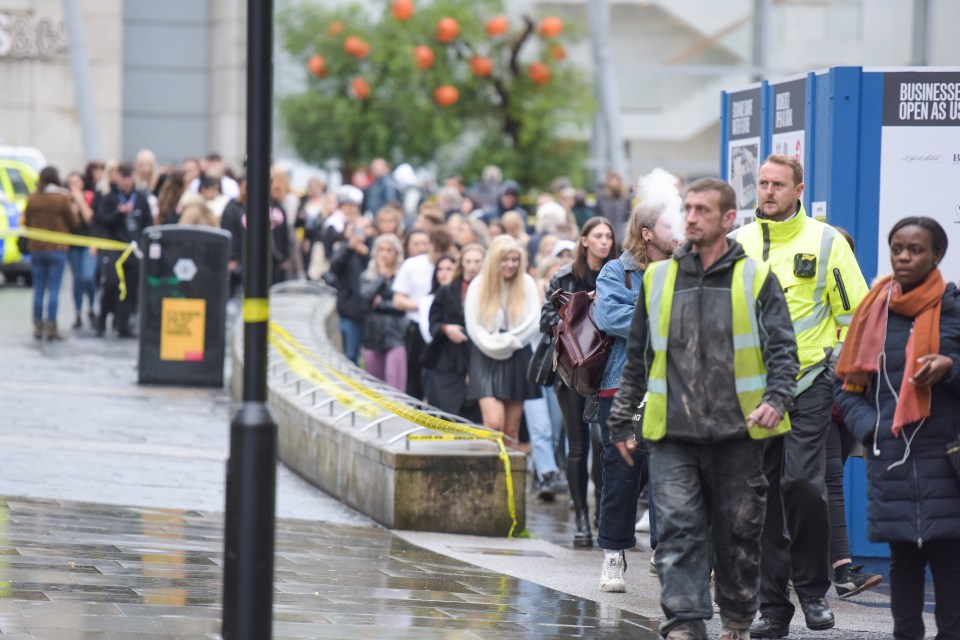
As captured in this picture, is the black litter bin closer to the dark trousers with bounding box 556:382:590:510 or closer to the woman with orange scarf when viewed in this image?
the dark trousers with bounding box 556:382:590:510

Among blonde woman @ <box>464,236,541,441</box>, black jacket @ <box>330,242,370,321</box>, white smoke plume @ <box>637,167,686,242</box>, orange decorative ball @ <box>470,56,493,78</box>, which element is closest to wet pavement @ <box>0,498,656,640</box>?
white smoke plume @ <box>637,167,686,242</box>

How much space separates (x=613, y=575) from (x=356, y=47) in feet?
76.2

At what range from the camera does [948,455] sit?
610 cm

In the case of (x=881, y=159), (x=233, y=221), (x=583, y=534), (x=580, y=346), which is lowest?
(x=583, y=534)

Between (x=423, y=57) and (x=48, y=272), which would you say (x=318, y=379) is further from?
(x=423, y=57)

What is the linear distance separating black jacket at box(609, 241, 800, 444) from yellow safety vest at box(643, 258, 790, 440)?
0.9 inches

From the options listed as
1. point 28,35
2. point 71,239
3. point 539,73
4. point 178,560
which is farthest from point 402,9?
point 178,560

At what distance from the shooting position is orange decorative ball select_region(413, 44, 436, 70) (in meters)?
30.0

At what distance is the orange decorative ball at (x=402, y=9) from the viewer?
29.9 m

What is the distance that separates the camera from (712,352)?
6141mm

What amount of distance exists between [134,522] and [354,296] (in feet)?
20.4

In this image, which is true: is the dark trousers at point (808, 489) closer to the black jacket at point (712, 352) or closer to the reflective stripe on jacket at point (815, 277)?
the reflective stripe on jacket at point (815, 277)

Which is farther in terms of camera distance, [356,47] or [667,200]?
[356,47]

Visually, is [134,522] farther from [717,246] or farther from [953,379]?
[953,379]
